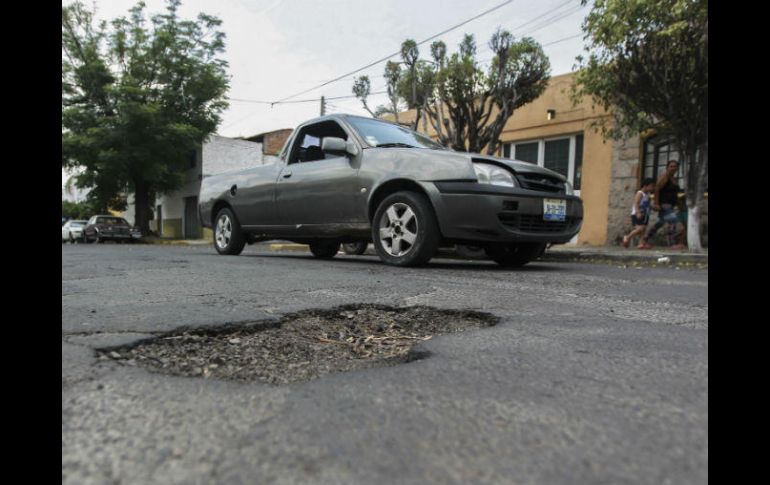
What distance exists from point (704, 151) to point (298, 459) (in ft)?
29.8

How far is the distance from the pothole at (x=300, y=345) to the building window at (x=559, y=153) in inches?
446

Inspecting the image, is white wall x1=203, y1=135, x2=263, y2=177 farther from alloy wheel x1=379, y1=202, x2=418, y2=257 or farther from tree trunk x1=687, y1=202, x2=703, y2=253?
alloy wheel x1=379, y1=202, x2=418, y2=257

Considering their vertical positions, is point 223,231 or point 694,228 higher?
point 694,228

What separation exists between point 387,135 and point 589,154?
8.62m

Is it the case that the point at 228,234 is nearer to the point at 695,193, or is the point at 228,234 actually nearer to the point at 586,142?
the point at 695,193

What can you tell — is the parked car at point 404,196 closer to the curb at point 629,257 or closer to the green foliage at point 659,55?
the curb at point 629,257

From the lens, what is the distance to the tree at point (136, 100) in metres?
20.7

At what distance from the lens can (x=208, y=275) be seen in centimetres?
380

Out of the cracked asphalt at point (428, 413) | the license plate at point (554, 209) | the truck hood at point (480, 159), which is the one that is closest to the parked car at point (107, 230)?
the truck hood at point (480, 159)

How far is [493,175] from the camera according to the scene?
429 centimetres

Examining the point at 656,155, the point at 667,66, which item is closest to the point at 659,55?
the point at 667,66

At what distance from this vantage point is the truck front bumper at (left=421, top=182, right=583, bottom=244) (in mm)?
4145

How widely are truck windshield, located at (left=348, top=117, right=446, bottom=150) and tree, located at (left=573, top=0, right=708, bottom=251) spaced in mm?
4756

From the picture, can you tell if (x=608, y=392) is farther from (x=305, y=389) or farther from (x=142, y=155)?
(x=142, y=155)
